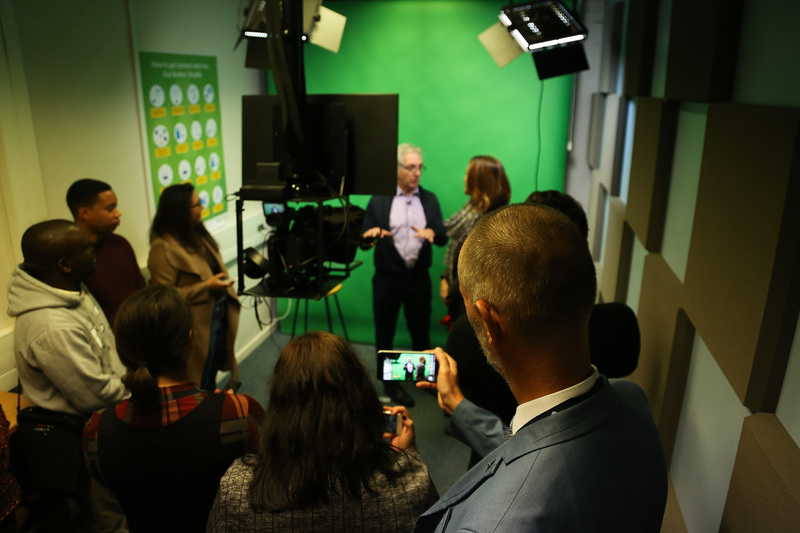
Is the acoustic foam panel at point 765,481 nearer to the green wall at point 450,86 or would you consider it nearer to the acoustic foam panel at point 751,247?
the acoustic foam panel at point 751,247

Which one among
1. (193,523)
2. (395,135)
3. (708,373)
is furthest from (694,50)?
(193,523)

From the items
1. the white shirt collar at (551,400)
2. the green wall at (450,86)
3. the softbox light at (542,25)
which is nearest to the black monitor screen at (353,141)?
the softbox light at (542,25)

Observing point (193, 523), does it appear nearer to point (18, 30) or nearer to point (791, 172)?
point (791, 172)

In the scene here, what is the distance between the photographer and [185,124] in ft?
10.9

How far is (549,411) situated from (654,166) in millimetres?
1392

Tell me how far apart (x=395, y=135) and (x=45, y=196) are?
1573 millimetres

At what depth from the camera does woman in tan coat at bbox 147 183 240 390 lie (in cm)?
268

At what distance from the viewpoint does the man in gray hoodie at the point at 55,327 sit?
1902 millimetres

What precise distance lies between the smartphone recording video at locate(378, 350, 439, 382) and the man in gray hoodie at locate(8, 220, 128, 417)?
3.65 feet

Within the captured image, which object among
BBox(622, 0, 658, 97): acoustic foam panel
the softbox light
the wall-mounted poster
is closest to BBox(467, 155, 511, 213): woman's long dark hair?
the softbox light

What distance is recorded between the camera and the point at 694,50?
4.75 ft

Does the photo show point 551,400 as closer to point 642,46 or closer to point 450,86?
point 642,46

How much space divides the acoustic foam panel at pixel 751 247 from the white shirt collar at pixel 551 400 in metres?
0.37

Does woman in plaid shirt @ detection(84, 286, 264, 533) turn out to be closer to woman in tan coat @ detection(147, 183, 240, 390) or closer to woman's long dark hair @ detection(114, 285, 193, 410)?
woman's long dark hair @ detection(114, 285, 193, 410)
